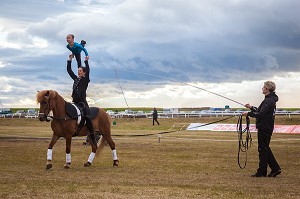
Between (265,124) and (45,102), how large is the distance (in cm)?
653

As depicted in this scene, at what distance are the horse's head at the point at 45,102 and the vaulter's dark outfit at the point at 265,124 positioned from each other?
5.98m

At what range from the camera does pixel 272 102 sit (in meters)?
14.0

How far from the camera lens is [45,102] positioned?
49.9 feet

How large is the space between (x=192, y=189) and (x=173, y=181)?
134 centimetres

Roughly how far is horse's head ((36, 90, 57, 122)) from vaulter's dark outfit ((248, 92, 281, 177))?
598cm

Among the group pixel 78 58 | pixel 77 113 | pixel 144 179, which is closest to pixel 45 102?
pixel 77 113

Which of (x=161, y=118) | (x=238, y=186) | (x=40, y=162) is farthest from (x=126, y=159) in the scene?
(x=161, y=118)

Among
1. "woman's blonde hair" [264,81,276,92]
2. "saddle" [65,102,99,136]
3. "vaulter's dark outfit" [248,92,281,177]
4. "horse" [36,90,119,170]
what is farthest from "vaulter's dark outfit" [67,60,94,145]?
"woman's blonde hair" [264,81,276,92]

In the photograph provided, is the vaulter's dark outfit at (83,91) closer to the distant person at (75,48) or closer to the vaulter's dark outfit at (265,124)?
the distant person at (75,48)

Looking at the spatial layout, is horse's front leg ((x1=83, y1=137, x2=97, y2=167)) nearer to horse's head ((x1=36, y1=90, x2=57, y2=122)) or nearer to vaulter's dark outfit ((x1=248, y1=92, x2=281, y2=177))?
horse's head ((x1=36, y1=90, x2=57, y2=122))

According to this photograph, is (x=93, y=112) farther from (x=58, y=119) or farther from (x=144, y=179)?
(x=144, y=179)

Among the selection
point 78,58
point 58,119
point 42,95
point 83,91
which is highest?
point 78,58

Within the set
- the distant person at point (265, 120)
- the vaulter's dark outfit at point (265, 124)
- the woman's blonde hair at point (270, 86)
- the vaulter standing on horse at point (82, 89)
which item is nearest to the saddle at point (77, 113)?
the vaulter standing on horse at point (82, 89)

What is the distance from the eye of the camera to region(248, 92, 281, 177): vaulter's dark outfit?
13.9 meters
